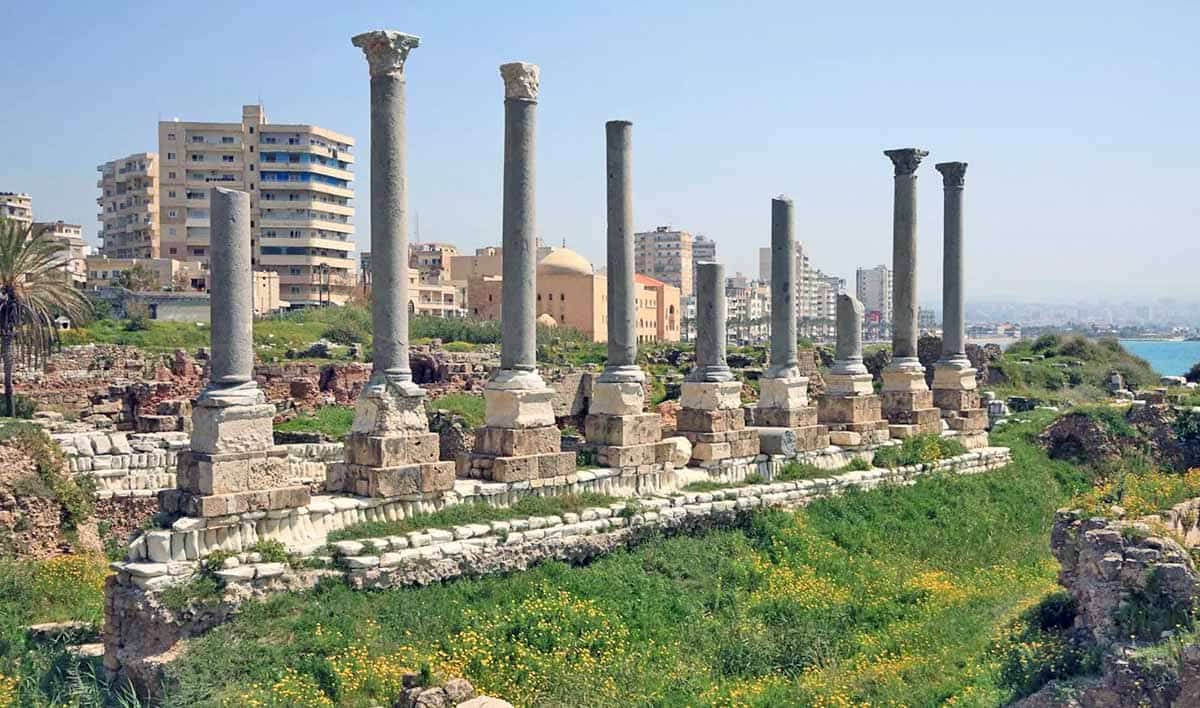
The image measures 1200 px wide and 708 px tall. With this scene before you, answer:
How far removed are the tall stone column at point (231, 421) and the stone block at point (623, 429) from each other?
205 inches

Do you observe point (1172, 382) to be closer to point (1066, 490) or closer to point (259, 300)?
point (1066, 490)

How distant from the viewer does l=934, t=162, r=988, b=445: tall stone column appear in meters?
23.9

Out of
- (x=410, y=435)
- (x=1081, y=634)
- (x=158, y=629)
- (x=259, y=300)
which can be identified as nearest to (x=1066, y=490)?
(x=1081, y=634)

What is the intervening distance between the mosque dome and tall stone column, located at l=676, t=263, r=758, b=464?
50293mm

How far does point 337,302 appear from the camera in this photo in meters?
73.0

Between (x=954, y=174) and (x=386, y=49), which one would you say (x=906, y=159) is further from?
(x=386, y=49)

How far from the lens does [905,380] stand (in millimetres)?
22734

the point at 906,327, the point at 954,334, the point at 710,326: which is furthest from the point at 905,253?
the point at 710,326

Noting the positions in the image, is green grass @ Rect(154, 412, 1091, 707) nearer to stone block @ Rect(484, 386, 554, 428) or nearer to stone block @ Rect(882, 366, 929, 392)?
stone block @ Rect(484, 386, 554, 428)

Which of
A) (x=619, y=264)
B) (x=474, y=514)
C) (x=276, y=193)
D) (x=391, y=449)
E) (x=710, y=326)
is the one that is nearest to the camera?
(x=391, y=449)

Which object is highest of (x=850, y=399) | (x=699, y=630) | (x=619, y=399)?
(x=619, y=399)

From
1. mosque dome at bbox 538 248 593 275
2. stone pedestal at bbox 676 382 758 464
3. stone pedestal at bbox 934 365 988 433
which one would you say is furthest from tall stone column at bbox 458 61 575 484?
mosque dome at bbox 538 248 593 275

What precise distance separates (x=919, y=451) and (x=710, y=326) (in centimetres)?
503

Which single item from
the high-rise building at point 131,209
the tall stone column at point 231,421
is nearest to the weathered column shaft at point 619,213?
the tall stone column at point 231,421
